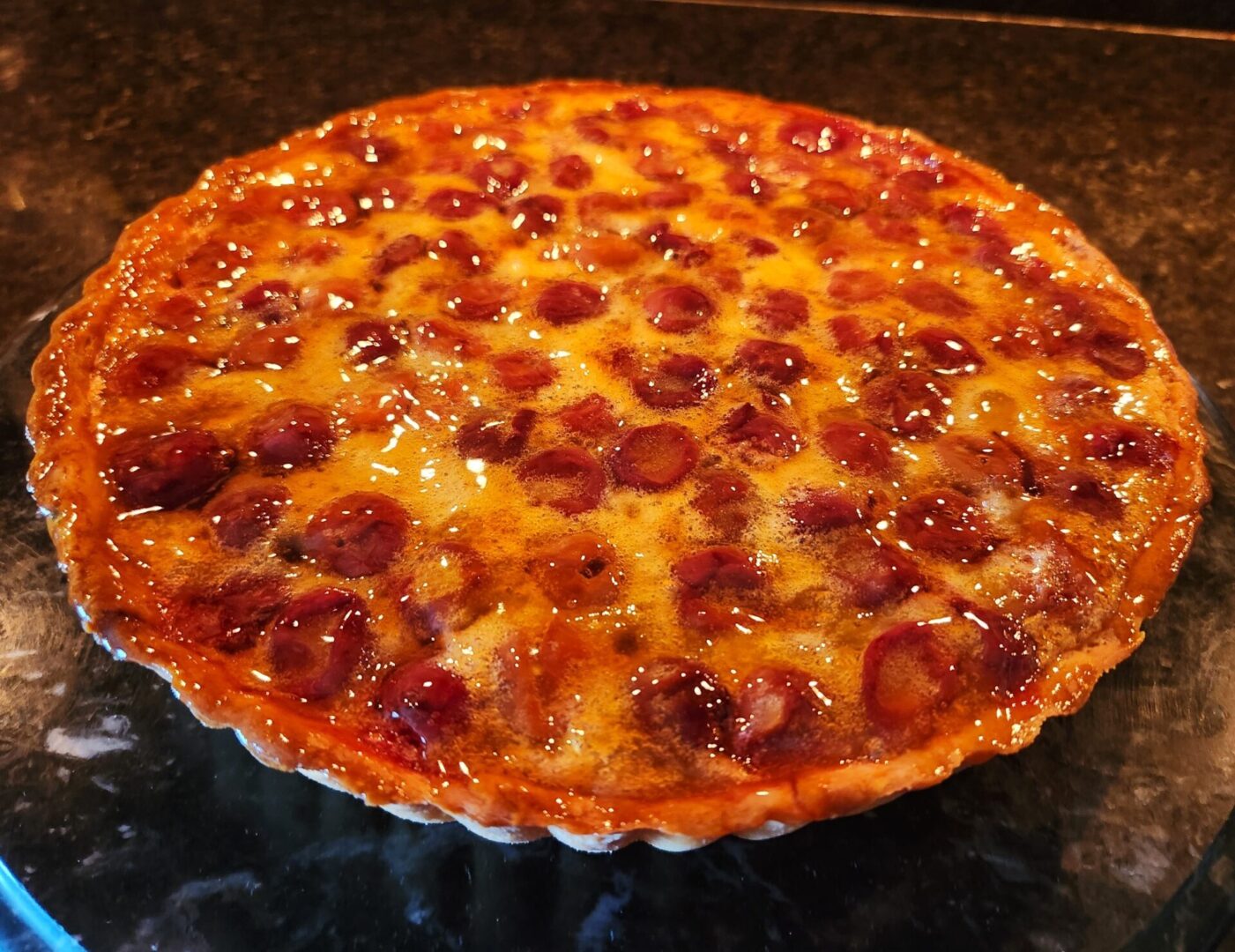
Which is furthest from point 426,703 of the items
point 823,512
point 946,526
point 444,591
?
point 946,526

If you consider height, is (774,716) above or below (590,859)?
above

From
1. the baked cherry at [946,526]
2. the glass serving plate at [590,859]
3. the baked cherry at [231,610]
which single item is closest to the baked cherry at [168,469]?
the baked cherry at [231,610]

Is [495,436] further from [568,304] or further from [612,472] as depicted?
[568,304]

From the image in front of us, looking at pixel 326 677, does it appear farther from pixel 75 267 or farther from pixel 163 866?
pixel 75 267

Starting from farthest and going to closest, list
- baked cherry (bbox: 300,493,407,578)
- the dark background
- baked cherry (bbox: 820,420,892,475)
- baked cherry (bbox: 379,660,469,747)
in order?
the dark background
baked cherry (bbox: 820,420,892,475)
baked cherry (bbox: 300,493,407,578)
baked cherry (bbox: 379,660,469,747)

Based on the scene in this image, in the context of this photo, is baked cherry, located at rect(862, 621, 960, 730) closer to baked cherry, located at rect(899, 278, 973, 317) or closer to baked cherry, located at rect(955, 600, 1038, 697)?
baked cherry, located at rect(955, 600, 1038, 697)

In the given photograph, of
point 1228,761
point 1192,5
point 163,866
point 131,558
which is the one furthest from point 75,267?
point 1192,5

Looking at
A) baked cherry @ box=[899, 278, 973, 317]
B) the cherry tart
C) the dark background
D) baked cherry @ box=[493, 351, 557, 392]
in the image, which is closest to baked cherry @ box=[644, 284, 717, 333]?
the cherry tart
